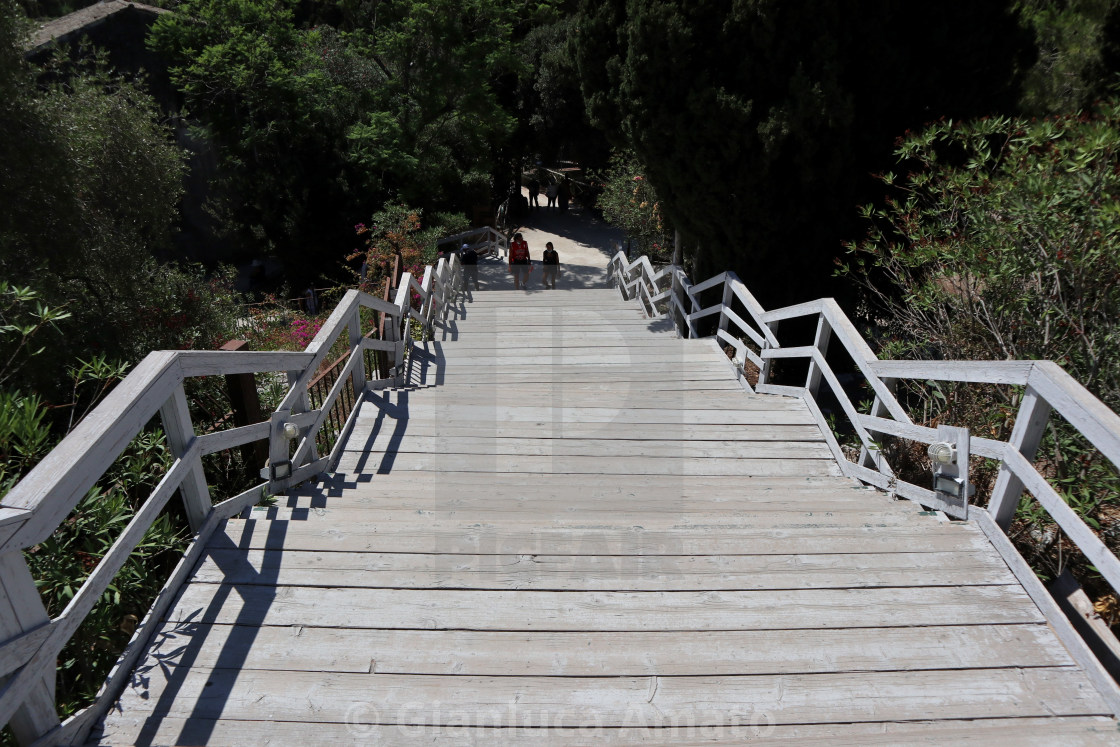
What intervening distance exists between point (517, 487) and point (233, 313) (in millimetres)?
8796

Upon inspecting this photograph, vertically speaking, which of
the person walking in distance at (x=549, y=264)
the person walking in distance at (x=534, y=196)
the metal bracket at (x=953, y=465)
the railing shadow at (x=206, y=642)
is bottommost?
the person walking in distance at (x=534, y=196)

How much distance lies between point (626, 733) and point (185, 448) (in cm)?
214

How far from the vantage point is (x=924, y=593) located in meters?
2.70

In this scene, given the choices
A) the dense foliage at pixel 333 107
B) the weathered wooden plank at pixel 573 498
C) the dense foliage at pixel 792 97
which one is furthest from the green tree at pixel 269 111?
the weathered wooden plank at pixel 573 498

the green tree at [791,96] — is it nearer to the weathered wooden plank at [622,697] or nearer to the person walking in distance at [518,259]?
the weathered wooden plank at [622,697]

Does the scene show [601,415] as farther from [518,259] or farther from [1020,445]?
[518,259]

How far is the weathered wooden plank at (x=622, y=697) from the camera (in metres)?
2.17

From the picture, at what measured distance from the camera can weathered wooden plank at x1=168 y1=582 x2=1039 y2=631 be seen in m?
2.55

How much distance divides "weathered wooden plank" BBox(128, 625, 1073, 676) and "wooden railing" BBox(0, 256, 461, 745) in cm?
37

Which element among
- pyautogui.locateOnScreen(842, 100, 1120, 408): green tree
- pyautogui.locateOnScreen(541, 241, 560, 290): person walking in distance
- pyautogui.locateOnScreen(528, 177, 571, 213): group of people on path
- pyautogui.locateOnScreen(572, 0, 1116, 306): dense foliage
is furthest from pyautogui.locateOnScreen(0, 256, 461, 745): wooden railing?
pyautogui.locateOnScreen(528, 177, 571, 213): group of people on path

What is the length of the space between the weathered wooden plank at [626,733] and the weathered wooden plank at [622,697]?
0.09 feet

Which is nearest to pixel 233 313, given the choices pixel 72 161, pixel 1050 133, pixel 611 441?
pixel 72 161

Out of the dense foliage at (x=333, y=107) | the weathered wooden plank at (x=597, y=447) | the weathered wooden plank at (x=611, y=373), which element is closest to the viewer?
the weathered wooden plank at (x=597, y=447)

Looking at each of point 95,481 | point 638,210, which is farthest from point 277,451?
point 638,210
